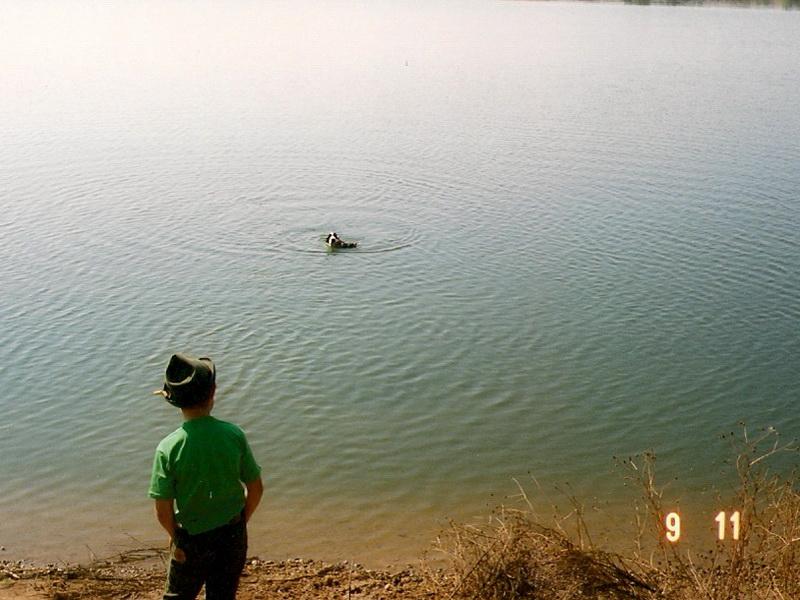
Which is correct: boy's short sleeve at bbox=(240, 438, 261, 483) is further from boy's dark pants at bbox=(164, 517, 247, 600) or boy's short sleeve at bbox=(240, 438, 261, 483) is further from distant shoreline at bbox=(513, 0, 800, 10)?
distant shoreline at bbox=(513, 0, 800, 10)

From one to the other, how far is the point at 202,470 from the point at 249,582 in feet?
10.0

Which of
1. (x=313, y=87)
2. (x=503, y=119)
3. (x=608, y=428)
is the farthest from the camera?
(x=313, y=87)

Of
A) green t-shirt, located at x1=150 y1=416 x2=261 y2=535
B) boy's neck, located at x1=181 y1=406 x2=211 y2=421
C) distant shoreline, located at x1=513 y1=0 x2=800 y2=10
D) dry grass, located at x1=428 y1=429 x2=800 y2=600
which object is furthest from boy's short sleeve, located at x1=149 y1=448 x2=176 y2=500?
distant shoreline, located at x1=513 y1=0 x2=800 y2=10

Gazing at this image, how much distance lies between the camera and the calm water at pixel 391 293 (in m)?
11.4

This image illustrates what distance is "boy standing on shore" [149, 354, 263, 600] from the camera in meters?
5.21

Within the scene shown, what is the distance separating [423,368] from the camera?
14.3m

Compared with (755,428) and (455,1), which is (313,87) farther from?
(455,1)

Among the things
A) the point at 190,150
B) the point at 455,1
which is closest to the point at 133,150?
→ the point at 190,150

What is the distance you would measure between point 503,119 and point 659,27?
131 ft

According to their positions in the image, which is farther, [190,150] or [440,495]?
[190,150]

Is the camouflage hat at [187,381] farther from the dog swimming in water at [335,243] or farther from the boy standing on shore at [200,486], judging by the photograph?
the dog swimming in water at [335,243]

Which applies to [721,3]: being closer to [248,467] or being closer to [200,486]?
[248,467]

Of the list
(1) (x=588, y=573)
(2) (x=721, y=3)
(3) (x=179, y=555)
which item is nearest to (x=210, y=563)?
(3) (x=179, y=555)

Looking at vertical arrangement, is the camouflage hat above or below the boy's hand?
above
